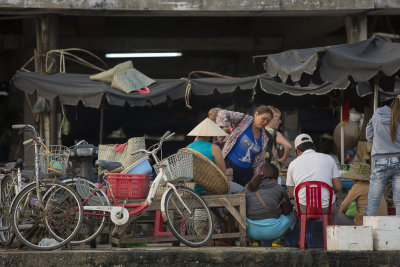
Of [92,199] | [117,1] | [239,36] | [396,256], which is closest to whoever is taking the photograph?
[396,256]

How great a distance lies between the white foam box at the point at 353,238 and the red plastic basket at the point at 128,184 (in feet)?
7.37

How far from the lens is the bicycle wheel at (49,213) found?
25.9ft

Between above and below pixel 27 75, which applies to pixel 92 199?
below

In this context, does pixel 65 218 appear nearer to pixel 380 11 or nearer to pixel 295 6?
pixel 295 6

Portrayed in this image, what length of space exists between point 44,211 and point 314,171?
312 centimetres

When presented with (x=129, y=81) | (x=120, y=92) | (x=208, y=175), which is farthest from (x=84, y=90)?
(x=208, y=175)

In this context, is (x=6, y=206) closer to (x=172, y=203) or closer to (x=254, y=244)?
(x=172, y=203)

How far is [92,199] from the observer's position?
8.30m

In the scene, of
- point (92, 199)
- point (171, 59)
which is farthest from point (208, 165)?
point (171, 59)

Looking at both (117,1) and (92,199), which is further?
(117,1)

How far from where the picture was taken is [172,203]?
823 centimetres

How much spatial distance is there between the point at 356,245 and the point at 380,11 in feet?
24.0

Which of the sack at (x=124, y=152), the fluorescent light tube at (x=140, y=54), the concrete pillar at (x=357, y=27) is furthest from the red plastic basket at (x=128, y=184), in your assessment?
the fluorescent light tube at (x=140, y=54)

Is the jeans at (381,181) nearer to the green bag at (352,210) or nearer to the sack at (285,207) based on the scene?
the green bag at (352,210)
